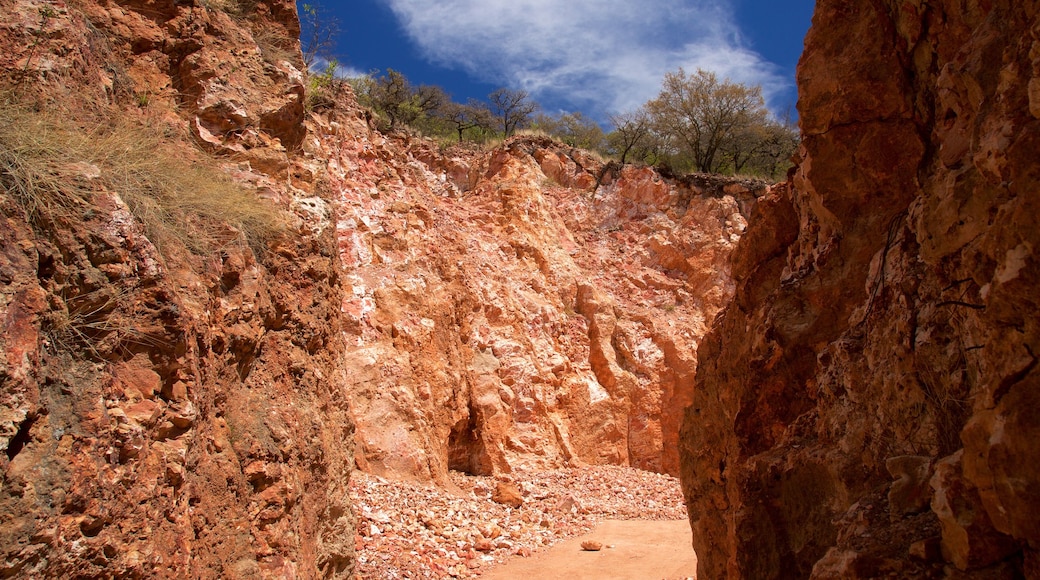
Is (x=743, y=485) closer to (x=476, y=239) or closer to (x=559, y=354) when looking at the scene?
(x=559, y=354)

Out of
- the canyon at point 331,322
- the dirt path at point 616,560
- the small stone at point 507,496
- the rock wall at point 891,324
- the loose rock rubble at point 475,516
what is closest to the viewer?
the rock wall at point 891,324

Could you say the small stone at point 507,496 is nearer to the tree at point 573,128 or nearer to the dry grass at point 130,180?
the dry grass at point 130,180

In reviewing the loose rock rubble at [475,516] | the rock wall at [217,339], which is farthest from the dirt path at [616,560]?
the rock wall at [217,339]

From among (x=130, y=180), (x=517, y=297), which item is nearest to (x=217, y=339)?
(x=130, y=180)

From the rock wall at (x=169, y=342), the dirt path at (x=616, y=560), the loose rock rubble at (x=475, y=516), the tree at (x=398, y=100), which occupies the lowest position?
the dirt path at (x=616, y=560)

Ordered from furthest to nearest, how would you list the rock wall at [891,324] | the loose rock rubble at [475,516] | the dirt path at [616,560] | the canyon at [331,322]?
1. the dirt path at [616,560]
2. the loose rock rubble at [475,516]
3. the canyon at [331,322]
4. the rock wall at [891,324]

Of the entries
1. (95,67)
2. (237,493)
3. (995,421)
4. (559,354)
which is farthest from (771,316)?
(559,354)

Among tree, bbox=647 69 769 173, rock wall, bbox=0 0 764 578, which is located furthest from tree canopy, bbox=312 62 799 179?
rock wall, bbox=0 0 764 578

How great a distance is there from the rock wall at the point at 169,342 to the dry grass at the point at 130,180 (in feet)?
0.16

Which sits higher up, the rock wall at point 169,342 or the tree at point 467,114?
the tree at point 467,114

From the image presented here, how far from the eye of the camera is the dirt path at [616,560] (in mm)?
8312

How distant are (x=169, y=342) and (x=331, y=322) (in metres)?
2.52

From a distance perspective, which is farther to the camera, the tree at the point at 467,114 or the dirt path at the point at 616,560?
the tree at the point at 467,114

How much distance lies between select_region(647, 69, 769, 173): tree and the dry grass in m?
21.4
